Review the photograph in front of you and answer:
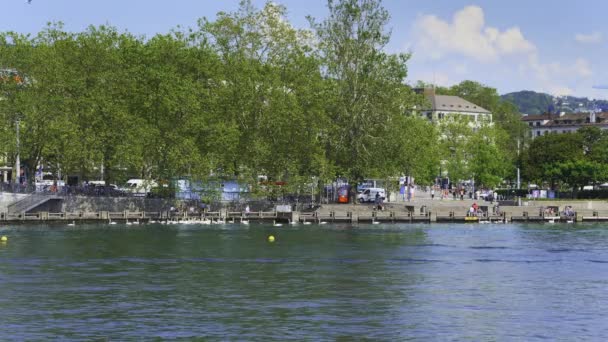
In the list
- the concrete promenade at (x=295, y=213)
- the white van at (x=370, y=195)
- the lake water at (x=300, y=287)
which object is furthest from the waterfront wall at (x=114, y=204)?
the white van at (x=370, y=195)

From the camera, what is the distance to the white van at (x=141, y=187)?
11807 cm

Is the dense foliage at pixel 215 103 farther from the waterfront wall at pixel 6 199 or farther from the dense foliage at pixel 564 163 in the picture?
the dense foliage at pixel 564 163

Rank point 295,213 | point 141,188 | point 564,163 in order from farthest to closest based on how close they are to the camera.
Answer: point 564,163
point 141,188
point 295,213

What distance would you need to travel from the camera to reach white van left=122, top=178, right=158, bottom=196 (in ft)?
387

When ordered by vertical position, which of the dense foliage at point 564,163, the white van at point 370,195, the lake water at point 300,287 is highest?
the dense foliage at point 564,163

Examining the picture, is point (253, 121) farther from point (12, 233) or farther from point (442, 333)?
point (442, 333)

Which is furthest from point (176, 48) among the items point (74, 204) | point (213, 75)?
point (74, 204)

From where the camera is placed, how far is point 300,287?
60.9m

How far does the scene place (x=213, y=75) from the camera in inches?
4788

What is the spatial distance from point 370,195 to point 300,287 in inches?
3330

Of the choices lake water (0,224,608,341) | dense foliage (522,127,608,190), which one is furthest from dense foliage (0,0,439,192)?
dense foliage (522,127,608,190)

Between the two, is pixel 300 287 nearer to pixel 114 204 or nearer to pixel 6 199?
pixel 6 199

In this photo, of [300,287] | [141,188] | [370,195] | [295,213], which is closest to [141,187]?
[141,188]

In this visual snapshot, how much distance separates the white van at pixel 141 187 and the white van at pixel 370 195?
27342 millimetres
